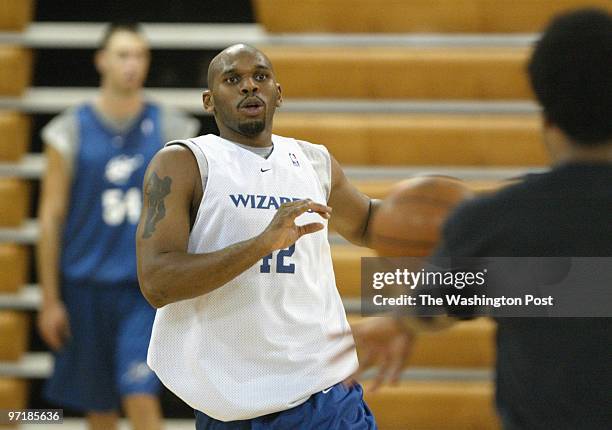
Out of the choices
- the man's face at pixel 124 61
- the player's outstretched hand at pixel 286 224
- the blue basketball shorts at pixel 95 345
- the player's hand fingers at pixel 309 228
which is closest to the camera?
the player's outstretched hand at pixel 286 224

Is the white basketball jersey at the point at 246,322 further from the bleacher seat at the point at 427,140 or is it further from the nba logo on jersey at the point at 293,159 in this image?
the bleacher seat at the point at 427,140

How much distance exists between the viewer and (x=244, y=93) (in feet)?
10.4

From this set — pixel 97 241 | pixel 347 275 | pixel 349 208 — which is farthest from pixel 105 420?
pixel 349 208

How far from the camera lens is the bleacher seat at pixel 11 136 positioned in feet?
18.5

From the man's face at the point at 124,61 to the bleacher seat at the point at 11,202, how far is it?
965 mm

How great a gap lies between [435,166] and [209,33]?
1.43m

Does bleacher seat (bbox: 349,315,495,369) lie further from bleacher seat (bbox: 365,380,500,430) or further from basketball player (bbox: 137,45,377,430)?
basketball player (bbox: 137,45,377,430)

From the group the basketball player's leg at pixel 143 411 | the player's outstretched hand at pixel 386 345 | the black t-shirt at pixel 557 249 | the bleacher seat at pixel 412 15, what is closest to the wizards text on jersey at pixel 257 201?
the player's outstretched hand at pixel 386 345

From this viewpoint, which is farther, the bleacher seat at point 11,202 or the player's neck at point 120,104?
the bleacher seat at point 11,202

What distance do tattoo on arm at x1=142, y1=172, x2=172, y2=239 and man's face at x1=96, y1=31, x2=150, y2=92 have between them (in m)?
1.95

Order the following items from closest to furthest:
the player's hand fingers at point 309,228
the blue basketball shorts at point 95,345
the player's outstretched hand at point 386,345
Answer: the player's outstretched hand at point 386,345 → the player's hand fingers at point 309,228 → the blue basketball shorts at point 95,345

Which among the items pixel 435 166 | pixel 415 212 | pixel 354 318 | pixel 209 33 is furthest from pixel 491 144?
pixel 415 212

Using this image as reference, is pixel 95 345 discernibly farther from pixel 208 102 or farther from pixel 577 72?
pixel 577 72

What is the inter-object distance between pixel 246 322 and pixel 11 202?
9.67 ft
